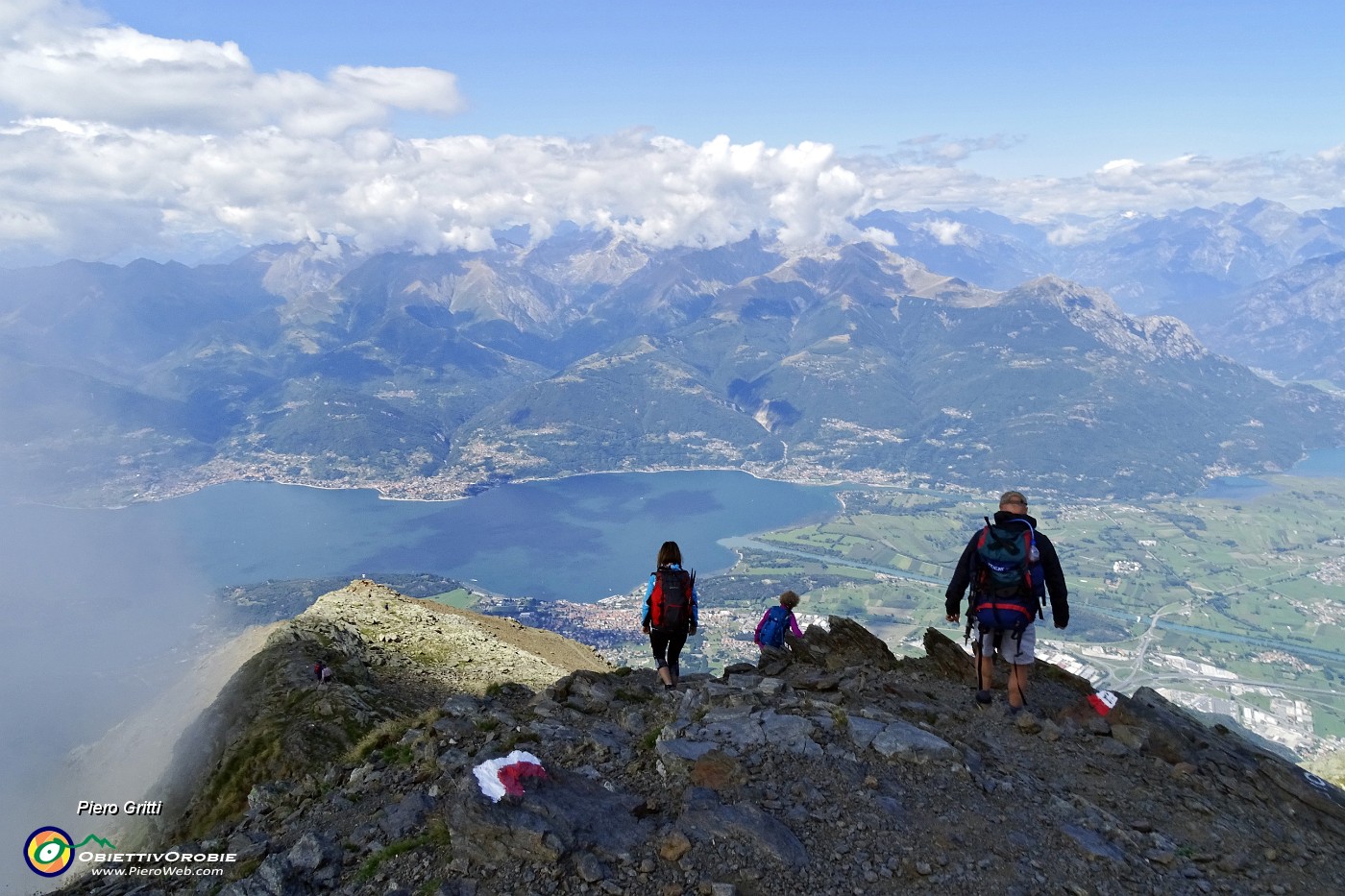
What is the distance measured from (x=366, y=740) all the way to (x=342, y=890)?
5398 mm

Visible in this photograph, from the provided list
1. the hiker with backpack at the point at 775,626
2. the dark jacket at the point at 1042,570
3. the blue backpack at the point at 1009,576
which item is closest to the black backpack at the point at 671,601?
the hiker with backpack at the point at 775,626

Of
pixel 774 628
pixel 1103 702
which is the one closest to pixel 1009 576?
pixel 1103 702

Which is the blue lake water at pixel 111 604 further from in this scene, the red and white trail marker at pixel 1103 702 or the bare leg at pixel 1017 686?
the red and white trail marker at pixel 1103 702

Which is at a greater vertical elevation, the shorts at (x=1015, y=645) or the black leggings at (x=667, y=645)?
the shorts at (x=1015, y=645)

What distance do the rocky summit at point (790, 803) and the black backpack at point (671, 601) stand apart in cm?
131

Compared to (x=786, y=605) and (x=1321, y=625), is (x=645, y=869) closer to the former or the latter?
(x=786, y=605)

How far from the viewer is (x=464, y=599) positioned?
15812 cm

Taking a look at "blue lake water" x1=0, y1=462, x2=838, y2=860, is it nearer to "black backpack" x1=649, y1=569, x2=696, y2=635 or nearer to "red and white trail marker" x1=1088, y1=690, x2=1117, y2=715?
"black backpack" x1=649, y1=569, x2=696, y2=635

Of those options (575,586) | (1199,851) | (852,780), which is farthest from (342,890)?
(575,586)

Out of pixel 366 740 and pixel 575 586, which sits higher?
pixel 366 740

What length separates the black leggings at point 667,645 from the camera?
1445 cm

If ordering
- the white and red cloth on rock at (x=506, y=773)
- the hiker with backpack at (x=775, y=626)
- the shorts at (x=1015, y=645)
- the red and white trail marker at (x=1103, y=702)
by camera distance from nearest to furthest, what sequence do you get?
the white and red cloth on rock at (x=506, y=773)
the shorts at (x=1015, y=645)
the red and white trail marker at (x=1103, y=702)
the hiker with backpack at (x=775, y=626)

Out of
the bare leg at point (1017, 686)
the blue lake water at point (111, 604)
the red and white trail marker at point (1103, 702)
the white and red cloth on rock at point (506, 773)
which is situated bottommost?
the blue lake water at point (111, 604)

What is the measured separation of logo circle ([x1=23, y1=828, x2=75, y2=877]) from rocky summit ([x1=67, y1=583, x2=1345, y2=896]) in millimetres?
2688
